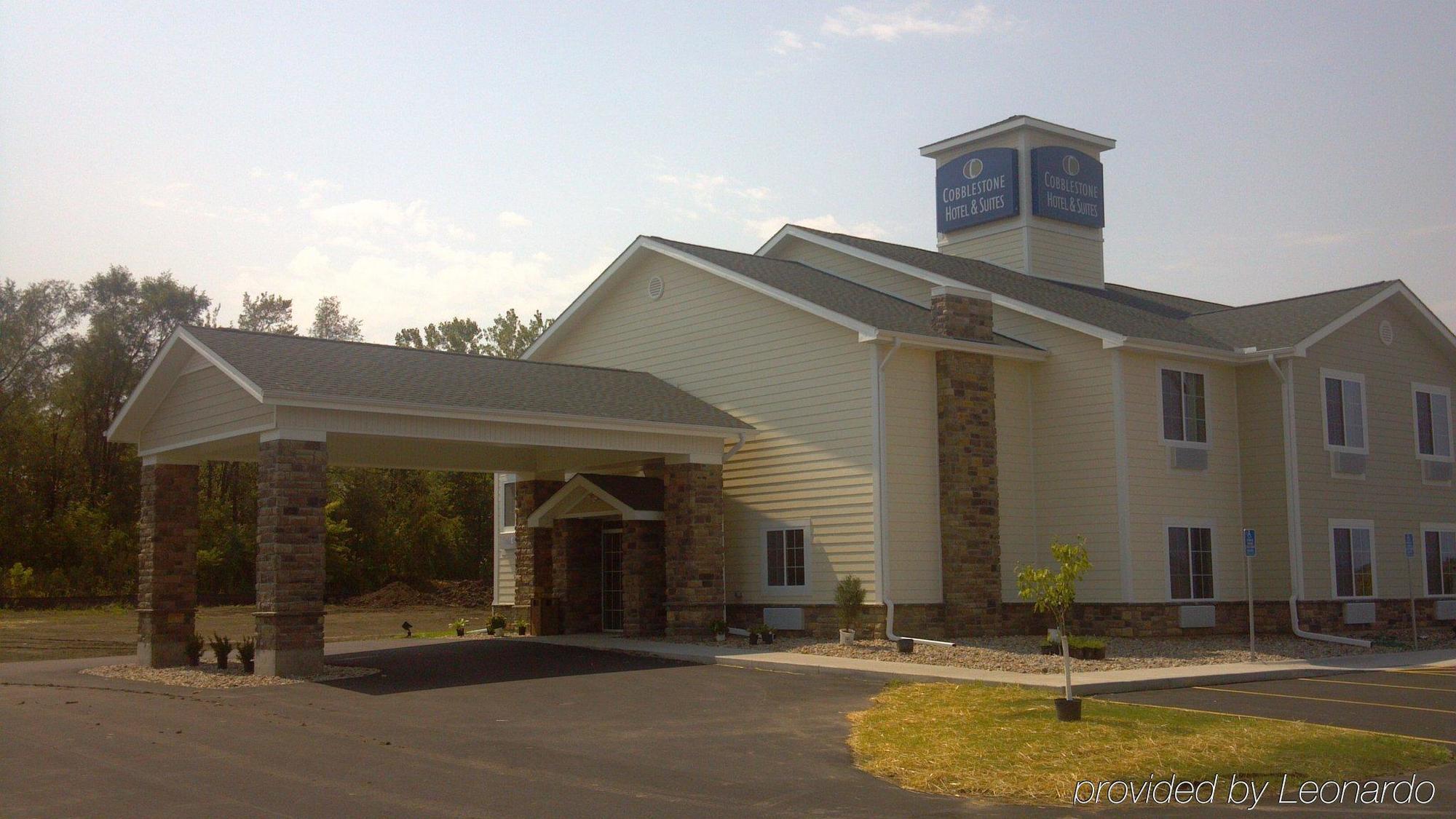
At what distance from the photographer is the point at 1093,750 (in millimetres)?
11180

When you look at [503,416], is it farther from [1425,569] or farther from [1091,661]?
[1425,569]

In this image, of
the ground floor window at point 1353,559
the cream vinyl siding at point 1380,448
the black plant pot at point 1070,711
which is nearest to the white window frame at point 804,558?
the cream vinyl siding at point 1380,448

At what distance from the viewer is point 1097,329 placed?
73.8 feet

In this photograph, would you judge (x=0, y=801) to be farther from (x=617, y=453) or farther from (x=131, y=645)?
(x=131, y=645)

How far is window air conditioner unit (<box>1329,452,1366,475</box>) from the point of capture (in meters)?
24.8

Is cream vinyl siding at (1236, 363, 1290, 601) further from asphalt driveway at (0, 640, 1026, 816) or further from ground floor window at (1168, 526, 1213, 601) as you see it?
asphalt driveway at (0, 640, 1026, 816)

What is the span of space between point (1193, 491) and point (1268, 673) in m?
6.03

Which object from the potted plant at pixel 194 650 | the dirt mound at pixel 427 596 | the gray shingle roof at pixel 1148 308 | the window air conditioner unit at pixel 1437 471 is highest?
the gray shingle roof at pixel 1148 308

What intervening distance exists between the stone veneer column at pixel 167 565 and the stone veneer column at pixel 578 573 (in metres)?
7.09

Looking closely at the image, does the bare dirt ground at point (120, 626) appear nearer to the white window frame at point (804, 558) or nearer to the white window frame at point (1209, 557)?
the white window frame at point (804, 558)

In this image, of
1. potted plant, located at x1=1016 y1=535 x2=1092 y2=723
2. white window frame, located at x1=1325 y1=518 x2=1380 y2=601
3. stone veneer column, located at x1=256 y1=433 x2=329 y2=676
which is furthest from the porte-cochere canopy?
white window frame, located at x1=1325 y1=518 x2=1380 y2=601

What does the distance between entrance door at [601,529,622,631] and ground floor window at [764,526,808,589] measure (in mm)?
3881

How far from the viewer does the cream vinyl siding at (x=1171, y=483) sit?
22.6m

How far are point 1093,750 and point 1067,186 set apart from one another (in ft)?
68.0
